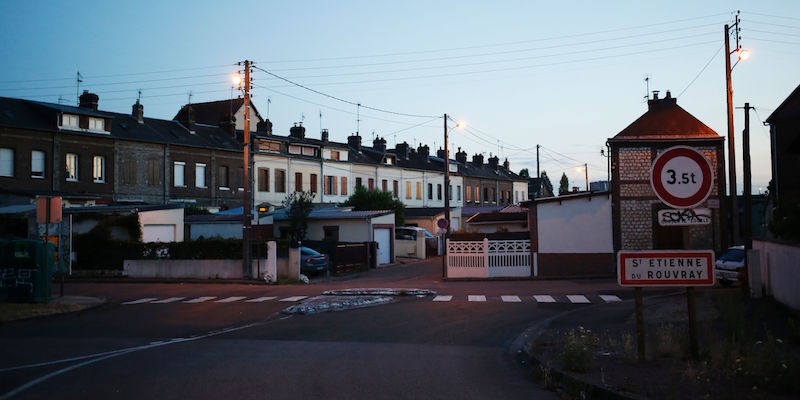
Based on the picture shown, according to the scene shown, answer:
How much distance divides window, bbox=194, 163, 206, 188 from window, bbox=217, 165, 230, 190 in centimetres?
138

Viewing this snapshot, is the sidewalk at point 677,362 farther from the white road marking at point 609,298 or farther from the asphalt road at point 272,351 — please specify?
the white road marking at point 609,298

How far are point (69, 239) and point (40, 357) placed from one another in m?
23.7

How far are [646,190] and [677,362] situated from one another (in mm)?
23306

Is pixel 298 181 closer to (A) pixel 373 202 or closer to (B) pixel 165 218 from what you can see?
(A) pixel 373 202

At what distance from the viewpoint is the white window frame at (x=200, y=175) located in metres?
50.2

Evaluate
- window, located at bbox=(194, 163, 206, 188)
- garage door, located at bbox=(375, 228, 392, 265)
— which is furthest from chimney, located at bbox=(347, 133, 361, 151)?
garage door, located at bbox=(375, 228, 392, 265)

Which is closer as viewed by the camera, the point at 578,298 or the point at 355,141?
the point at 578,298

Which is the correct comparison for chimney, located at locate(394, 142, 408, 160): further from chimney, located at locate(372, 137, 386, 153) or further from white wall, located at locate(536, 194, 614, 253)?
white wall, located at locate(536, 194, 614, 253)

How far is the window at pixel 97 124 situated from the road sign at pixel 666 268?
41441mm

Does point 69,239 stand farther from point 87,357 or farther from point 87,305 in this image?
point 87,357

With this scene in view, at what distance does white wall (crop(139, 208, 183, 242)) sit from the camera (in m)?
35.5

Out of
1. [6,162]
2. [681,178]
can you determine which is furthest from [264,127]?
[681,178]

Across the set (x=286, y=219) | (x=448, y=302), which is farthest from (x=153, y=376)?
(x=286, y=219)

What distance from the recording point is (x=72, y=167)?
4353 centimetres
